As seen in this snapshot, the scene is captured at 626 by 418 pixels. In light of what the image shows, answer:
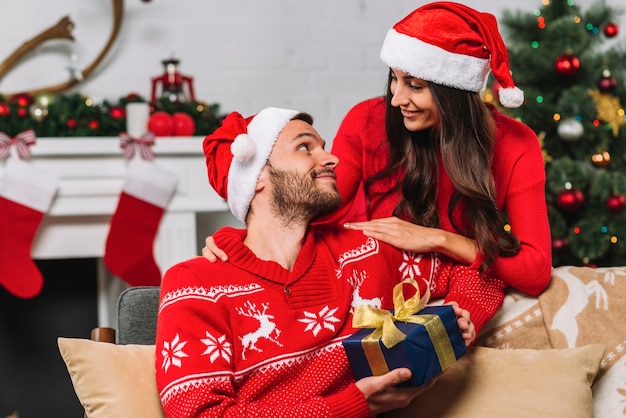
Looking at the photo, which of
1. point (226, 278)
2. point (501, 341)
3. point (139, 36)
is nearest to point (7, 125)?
point (139, 36)

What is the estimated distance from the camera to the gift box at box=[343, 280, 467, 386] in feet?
5.27

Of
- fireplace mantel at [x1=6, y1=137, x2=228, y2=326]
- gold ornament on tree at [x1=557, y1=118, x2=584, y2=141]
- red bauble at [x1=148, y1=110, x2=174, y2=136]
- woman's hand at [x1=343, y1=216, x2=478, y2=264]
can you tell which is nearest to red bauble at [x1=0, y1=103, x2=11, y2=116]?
fireplace mantel at [x1=6, y1=137, x2=228, y2=326]

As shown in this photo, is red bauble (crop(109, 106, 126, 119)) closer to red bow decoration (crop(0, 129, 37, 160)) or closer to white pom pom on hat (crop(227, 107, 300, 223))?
red bow decoration (crop(0, 129, 37, 160))

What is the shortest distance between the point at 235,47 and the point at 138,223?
96 cm

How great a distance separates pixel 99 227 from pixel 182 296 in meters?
1.82

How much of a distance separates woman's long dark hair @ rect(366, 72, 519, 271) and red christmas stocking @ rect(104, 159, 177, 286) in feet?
4.78

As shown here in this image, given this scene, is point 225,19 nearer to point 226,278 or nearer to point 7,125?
point 7,125

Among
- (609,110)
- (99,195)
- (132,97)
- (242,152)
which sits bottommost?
(99,195)

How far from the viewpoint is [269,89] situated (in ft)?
12.9

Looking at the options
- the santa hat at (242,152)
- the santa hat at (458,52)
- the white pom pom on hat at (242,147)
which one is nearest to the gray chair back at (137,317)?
the santa hat at (242,152)

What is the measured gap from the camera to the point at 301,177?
1914mm

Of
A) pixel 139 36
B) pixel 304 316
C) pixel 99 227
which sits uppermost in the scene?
pixel 139 36

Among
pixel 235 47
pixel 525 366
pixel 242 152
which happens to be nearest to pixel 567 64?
pixel 235 47

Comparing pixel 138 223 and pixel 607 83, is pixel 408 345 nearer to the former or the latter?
pixel 138 223
